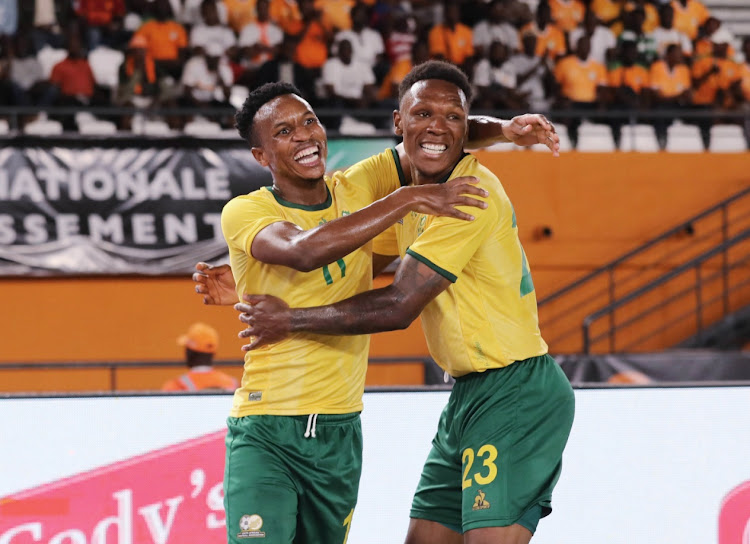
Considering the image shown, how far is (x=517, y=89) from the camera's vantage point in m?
12.3

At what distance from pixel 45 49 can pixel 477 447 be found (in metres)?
9.14

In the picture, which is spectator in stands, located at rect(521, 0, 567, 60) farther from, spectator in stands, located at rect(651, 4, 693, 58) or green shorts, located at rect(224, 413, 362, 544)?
green shorts, located at rect(224, 413, 362, 544)

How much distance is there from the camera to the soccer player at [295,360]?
381 cm

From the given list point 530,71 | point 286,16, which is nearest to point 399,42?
point 286,16

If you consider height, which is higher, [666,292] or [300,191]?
[666,292]

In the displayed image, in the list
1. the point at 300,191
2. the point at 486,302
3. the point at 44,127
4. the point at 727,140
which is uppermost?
the point at 727,140

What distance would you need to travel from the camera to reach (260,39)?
39.5 ft

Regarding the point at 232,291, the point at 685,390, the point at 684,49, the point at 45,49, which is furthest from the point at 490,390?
the point at 684,49

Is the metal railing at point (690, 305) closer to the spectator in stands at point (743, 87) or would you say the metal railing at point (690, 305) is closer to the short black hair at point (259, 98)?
the spectator in stands at point (743, 87)

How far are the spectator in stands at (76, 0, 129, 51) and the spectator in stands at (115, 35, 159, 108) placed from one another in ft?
1.23

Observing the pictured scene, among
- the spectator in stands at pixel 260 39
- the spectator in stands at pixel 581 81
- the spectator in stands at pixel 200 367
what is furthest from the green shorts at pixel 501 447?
the spectator in stands at pixel 581 81

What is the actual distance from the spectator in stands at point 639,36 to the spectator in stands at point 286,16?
4.08 metres

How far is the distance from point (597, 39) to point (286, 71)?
159 inches

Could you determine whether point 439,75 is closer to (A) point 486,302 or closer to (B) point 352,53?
(A) point 486,302
